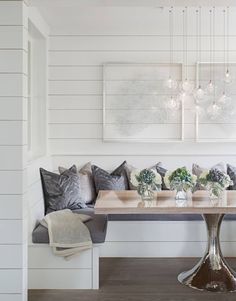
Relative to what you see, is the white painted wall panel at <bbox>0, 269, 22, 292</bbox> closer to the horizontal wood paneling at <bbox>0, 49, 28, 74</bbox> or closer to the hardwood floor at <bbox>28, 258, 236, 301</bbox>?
the hardwood floor at <bbox>28, 258, 236, 301</bbox>

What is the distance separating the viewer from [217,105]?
16.6 feet

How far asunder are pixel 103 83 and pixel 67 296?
2.61m

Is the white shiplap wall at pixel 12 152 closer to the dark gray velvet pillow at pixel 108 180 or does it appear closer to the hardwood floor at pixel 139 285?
the hardwood floor at pixel 139 285

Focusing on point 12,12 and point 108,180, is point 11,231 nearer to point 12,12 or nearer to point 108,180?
point 12,12

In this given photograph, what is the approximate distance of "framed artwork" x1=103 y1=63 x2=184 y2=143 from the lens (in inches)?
199

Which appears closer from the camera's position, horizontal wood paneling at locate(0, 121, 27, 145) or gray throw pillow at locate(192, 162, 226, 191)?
horizontal wood paneling at locate(0, 121, 27, 145)

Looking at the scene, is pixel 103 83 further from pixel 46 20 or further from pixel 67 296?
pixel 67 296

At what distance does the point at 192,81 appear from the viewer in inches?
199

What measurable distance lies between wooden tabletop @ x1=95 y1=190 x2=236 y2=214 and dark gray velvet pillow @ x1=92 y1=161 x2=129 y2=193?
2.93ft

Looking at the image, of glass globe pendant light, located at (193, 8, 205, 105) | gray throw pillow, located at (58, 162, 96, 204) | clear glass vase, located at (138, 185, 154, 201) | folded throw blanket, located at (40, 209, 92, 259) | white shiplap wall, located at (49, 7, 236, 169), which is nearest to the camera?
folded throw blanket, located at (40, 209, 92, 259)

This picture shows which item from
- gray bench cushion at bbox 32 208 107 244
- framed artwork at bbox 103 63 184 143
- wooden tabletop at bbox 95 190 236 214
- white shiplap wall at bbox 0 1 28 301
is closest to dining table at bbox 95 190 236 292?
wooden tabletop at bbox 95 190 236 214

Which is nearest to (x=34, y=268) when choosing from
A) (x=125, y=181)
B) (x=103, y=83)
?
(x=125, y=181)

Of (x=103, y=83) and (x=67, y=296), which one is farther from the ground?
(x=103, y=83)

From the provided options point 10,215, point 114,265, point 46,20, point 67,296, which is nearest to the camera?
point 10,215
